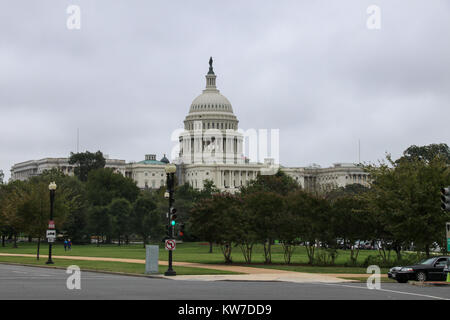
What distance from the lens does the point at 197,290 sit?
3216cm

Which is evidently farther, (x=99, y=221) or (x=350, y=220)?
(x=99, y=221)

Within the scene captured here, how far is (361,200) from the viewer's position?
55156 mm

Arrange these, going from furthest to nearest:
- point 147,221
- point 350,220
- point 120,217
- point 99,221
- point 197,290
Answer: point 120,217, point 99,221, point 147,221, point 350,220, point 197,290

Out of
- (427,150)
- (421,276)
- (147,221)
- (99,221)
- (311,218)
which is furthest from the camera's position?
(427,150)

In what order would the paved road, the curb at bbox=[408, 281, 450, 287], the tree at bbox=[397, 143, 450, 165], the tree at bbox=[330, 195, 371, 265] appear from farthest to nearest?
the tree at bbox=[397, 143, 450, 165] < the tree at bbox=[330, 195, 371, 265] < the curb at bbox=[408, 281, 450, 287] < the paved road

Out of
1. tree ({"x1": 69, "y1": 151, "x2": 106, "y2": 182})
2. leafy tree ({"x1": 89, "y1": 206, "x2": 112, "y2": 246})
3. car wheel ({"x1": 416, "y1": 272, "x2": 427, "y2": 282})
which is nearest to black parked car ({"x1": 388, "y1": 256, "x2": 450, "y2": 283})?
car wheel ({"x1": 416, "y1": 272, "x2": 427, "y2": 282})

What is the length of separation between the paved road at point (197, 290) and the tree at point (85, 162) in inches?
6077

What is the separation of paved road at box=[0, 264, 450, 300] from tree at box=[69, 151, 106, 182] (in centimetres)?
15437

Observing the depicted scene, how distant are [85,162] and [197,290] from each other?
165 meters

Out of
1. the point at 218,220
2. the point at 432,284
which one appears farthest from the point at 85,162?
the point at 432,284

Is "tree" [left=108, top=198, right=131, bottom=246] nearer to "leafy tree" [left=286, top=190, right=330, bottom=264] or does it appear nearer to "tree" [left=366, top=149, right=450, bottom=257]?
"leafy tree" [left=286, top=190, right=330, bottom=264]

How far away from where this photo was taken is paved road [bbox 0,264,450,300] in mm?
28859

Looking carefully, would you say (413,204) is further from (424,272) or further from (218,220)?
(218,220)
